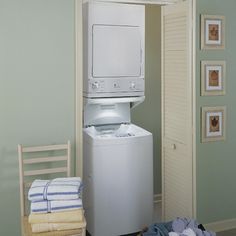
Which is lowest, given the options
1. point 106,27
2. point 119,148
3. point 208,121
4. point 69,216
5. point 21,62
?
point 69,216

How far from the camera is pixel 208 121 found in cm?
363

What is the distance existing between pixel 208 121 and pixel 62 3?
5.22 feet

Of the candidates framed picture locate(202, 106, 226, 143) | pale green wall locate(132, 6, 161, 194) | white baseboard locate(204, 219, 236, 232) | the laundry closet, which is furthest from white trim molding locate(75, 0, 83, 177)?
pale green wall locate(132, 6, 161, 194)

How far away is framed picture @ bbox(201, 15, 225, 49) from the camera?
3.54m

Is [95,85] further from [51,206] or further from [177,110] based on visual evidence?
[51,206]

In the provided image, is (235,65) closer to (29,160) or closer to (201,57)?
(201,57)

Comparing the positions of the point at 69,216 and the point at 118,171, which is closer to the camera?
the point at 69,216

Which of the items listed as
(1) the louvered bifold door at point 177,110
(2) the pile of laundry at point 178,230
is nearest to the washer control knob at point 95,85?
(1) the louvered bifold door at point 177,110

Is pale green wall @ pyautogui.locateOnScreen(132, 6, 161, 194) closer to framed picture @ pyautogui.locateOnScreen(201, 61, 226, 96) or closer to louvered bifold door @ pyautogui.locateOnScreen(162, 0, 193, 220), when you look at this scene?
louvered bifold door @ pyautogui.locateOnScreen(162, 0, 193, 220)

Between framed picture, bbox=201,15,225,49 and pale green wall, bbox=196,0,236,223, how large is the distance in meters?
0.04

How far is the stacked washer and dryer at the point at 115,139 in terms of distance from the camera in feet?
11.6

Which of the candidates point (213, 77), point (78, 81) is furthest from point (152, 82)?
point (78, 81)

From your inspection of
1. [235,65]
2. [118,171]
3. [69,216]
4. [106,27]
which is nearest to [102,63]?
[106,27]

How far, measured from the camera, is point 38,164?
122 inches
